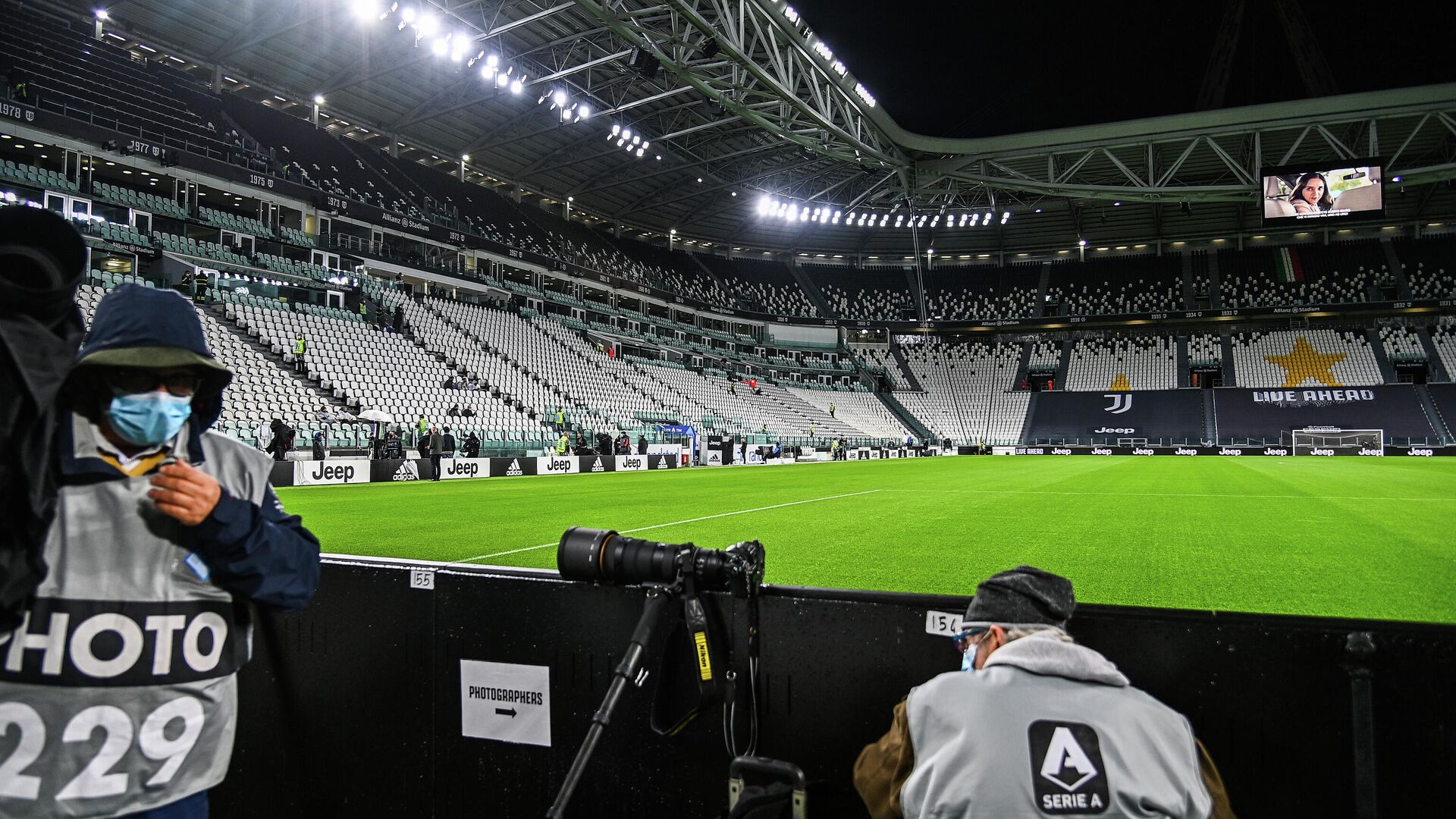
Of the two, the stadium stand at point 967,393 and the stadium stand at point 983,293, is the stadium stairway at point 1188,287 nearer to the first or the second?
the stadium stand at point 983,293

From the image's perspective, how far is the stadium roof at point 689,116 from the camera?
960 inches

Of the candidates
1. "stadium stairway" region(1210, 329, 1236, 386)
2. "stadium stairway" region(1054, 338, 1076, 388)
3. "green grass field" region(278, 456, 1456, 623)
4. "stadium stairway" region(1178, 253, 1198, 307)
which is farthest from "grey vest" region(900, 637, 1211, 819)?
"stadium stairway" region(1178, 253, 1198, 307)

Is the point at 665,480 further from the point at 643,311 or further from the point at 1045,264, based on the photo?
the point at 1045,264

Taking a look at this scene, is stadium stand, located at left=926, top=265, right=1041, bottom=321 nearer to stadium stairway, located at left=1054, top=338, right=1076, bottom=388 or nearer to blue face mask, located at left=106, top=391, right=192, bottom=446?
stadium stairway, located at left=1054, top=338, right=1076, bottom=388

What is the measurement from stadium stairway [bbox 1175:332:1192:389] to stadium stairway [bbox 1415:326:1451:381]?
12.9 m

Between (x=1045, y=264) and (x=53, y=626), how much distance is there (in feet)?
215

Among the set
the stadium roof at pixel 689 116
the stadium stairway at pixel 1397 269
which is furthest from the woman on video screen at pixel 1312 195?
the stadium stairway at pixel 1397 269

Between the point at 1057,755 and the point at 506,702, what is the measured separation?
195cm

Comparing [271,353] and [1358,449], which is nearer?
[271,353]

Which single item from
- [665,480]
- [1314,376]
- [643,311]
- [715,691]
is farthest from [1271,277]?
[715,691]

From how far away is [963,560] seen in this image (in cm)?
531

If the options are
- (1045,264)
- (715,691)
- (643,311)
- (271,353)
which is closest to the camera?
(715,691)

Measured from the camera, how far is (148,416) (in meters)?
1.77

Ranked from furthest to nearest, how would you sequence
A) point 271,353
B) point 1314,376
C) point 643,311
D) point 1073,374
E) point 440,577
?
1. point 1073,374
2. point 643,311
3. point 1314,376
4. point 271,353
5. point 440,577
